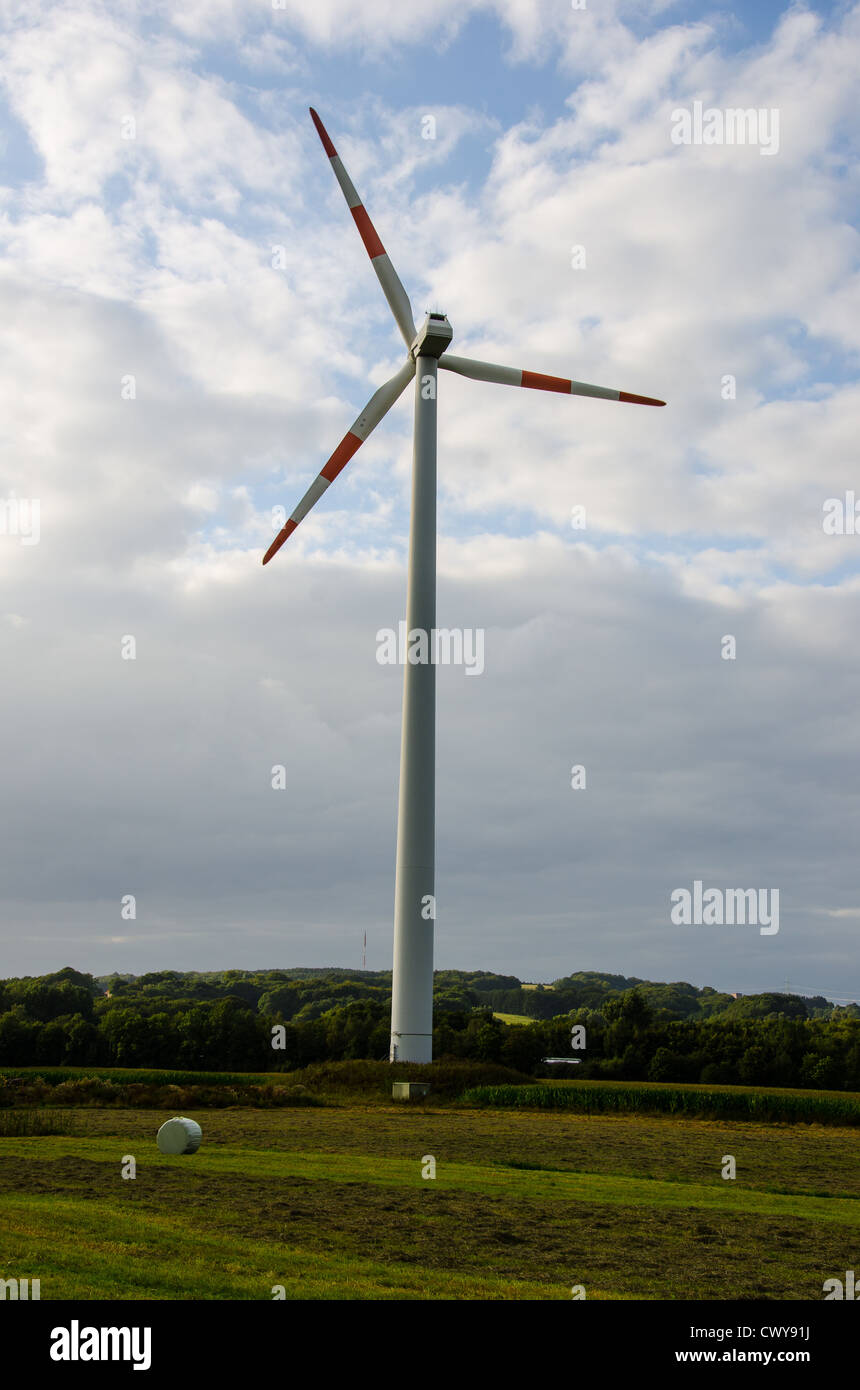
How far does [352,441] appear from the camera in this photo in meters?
54.1

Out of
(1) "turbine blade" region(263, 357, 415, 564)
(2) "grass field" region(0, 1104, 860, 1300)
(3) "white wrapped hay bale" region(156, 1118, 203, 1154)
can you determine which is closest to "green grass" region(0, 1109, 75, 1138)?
(2) "grass field" region(0, 1104, 860, 1300)

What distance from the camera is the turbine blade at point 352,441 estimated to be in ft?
173

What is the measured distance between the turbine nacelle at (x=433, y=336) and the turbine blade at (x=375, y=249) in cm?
201

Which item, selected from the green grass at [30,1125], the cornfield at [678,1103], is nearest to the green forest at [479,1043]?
the cornfield at [678,1103]

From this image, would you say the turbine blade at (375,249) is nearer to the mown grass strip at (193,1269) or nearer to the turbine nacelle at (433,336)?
the turbine nacelle at (433,336)

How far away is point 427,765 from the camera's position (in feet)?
167

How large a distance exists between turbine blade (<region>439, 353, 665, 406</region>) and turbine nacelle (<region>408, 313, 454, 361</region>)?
1.20 m

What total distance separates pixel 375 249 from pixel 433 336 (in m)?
6.04
